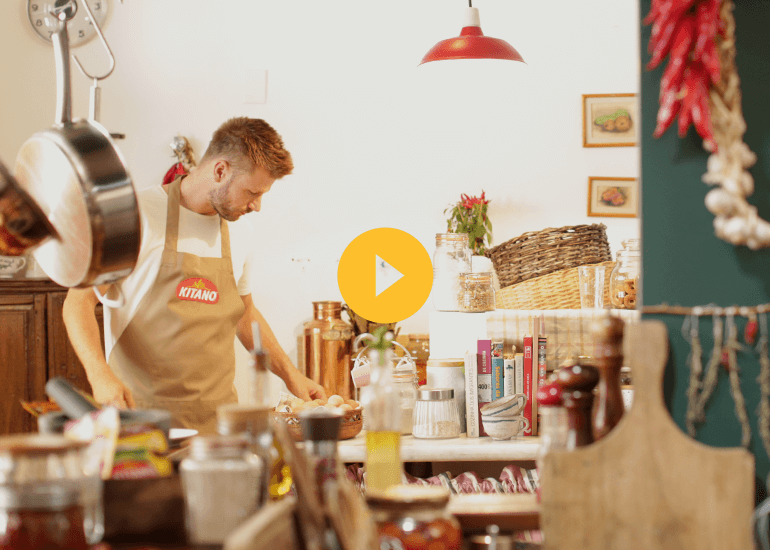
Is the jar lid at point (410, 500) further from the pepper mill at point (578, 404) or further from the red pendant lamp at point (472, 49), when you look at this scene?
the red pendant lamp at point (472, 49)

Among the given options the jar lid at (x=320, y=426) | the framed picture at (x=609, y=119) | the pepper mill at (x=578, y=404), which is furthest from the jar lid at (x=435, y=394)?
the framed picture at (x=609, y=119)

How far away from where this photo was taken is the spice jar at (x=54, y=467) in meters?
0.81

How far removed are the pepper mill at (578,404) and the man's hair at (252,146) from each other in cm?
167

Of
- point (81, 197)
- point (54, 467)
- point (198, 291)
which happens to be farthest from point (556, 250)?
point (54, 467)

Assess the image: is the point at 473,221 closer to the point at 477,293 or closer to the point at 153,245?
the point at 477,293

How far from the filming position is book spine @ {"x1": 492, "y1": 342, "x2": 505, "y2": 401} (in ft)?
8.29

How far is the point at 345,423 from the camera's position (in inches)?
97.7

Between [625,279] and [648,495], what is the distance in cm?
161

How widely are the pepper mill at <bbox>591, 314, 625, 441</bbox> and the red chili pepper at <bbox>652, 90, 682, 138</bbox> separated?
0.98 feet

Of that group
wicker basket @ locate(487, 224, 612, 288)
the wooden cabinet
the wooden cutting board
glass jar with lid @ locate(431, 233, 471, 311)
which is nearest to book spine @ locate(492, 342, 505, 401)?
glass jar with lid @ locate(431, 233, 471, 311)

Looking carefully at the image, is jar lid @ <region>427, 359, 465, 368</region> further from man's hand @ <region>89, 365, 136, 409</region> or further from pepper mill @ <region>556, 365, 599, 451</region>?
pepper mill @ <region>556, 365, 599, 451</region>

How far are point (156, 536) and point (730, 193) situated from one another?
0.93 m

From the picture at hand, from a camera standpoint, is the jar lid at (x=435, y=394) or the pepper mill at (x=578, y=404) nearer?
the pepper mill at (x=578, y=404)

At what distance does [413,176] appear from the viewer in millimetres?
4273
